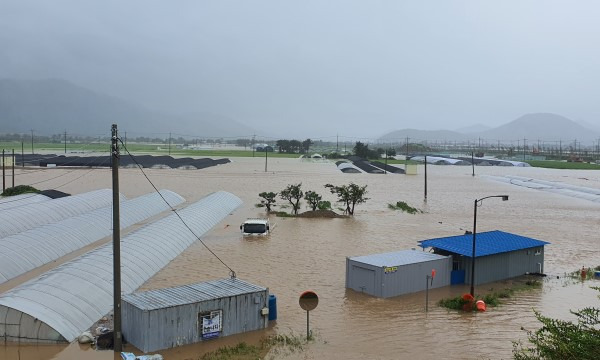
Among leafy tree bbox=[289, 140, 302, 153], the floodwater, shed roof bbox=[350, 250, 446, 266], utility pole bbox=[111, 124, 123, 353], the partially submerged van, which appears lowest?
the floodwater

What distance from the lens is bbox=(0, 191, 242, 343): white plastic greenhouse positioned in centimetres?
1256

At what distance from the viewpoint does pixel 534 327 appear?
1545cm

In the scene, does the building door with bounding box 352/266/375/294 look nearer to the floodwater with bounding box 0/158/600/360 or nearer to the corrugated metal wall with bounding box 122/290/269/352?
the floodwater with bounding box 0/158/600/360

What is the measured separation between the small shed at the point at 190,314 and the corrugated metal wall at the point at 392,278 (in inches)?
182

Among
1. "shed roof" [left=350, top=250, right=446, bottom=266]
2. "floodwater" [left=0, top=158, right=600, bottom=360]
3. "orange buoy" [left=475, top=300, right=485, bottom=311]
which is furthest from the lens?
"shed roof" [left=350, top=250, right=446, bottom=266]

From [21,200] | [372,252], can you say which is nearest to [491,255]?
[372,252]

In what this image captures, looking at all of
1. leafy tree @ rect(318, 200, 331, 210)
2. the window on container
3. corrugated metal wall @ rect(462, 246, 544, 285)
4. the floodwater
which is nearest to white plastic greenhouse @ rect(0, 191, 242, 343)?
the floodwater

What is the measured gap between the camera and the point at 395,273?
17.8 m

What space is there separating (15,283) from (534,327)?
1601 cm

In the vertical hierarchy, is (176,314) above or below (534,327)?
above

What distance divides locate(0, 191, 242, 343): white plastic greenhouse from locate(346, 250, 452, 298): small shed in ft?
22.8

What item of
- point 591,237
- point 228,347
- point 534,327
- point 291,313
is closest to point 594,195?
point 591,237

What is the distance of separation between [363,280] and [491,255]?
514 cm

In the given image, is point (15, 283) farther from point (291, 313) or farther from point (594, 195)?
point (594, 195)
